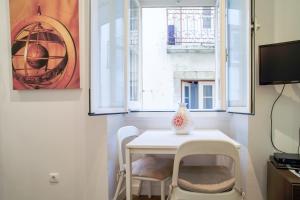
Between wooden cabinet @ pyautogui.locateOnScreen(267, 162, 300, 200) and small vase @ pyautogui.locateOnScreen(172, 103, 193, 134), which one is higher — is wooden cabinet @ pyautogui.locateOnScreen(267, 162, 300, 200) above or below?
below

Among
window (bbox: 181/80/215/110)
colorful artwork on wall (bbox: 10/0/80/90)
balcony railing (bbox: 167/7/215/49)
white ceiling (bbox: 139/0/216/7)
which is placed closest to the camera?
colorful artwork on wall (bbox: 10/0/80/90)

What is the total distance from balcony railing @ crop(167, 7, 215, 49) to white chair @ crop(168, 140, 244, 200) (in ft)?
6.68

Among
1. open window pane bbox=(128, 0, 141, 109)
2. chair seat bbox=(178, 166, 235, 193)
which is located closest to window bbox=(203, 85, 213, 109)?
open window pane bbox=(128, 0, 141, 109)

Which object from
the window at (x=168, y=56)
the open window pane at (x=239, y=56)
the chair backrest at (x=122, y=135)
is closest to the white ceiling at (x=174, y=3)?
the window at (x=168, y=56)

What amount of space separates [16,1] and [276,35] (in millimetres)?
2369

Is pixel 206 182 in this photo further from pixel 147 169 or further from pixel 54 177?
pixel 54 177

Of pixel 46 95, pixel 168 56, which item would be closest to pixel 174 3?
pixel 168 56

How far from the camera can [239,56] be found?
2.30 metres

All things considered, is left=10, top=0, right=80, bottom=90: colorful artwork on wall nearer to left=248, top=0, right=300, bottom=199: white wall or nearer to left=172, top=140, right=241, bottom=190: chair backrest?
left=172, top=140, right=241, bottom=190: chair backrest

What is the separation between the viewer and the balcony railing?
→ 3348 millimetres

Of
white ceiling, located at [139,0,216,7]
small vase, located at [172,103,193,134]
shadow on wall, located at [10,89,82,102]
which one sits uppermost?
white ceiling, located at [139,0,216,7]

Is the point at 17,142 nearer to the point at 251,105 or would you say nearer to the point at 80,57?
the point at 80,57

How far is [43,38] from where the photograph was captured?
2346 millimetres

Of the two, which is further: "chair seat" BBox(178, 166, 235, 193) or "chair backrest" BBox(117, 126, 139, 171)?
"chair backrest" BBox(117, 126, 139, 171)
